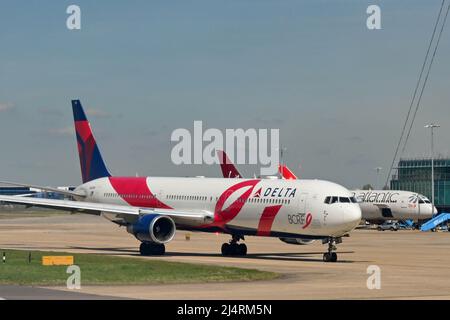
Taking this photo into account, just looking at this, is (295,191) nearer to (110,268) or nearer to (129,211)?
(129,211)

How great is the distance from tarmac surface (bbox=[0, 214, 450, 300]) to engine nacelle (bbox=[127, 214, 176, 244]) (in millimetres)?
1154

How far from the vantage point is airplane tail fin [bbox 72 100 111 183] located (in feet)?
227

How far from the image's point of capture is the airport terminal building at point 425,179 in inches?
5974

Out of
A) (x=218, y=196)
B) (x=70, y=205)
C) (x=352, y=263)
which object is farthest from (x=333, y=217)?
(x=70, y=205)

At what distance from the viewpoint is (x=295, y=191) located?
2153 inches

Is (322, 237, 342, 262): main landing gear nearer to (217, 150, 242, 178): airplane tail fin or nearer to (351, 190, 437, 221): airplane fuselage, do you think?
(217, 150, 242, 178): airplane tail fin

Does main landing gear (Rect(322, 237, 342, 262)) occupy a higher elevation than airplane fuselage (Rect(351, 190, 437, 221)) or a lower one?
lower

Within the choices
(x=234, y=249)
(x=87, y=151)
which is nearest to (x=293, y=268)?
(x=234, y=249)

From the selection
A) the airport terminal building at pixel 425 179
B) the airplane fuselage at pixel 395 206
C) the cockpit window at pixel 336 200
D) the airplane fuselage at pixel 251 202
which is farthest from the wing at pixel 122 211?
the airport terminal building at pixel 425 179

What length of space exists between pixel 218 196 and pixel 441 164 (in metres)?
107

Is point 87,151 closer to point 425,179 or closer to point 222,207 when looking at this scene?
point 222,207

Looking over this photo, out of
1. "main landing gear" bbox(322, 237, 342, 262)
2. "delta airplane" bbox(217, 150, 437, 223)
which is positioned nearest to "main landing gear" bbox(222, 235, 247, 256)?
"main landing gear" bbox(322, 237, 342, 262)

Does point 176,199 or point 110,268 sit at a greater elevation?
point 176,199

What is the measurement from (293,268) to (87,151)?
85.2 feet
